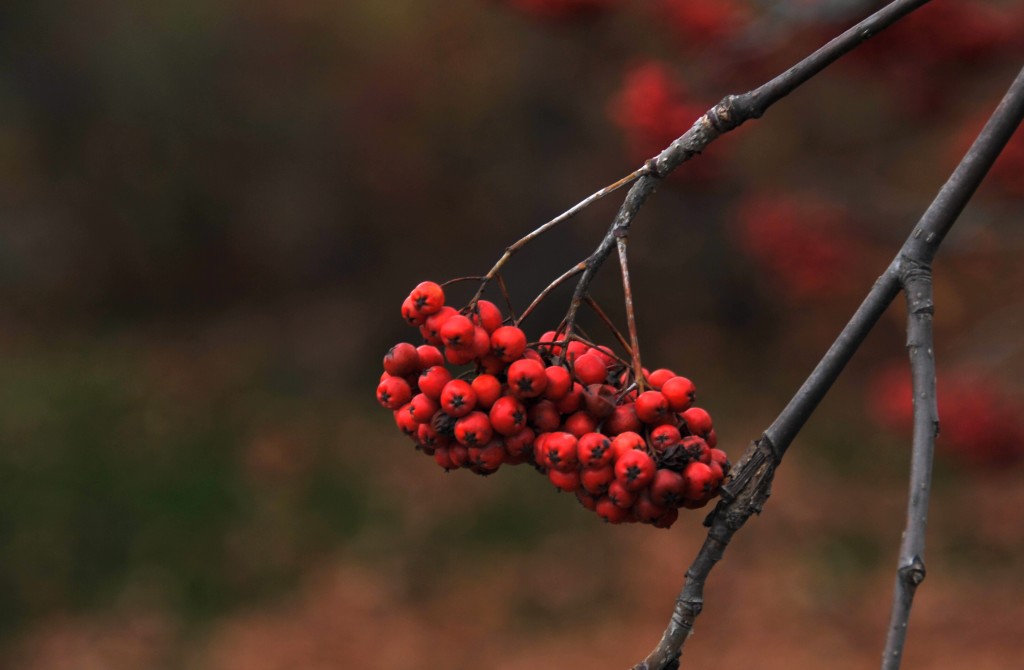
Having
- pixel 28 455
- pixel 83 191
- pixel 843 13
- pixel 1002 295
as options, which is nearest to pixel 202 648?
pixel 28 455

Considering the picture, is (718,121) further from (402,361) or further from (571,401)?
(402,361)

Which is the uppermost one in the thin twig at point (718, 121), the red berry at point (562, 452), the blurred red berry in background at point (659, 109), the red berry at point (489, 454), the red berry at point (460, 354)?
the blurred red berry in background at point (659, 109)

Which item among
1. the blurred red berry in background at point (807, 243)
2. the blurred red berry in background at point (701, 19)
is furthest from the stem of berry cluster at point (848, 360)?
the blurred red berry in background at point (807, 243)

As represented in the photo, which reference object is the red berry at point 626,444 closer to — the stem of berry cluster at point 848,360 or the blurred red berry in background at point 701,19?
the stem of berry cluster at point 848,360

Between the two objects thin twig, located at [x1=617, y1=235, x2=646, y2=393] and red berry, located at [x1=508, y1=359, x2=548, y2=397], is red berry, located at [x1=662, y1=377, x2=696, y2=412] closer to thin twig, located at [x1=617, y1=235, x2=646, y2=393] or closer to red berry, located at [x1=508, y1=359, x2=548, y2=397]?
thin twig, located at [x1=617, y1=235, x2=646, y2=393]

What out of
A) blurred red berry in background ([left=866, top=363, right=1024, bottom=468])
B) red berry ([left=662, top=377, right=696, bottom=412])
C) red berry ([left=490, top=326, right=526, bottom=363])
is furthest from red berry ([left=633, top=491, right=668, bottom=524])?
blurred red berry in background ([left=866, top=363, right=1024, bottom=468])

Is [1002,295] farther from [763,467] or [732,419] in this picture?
[763,467]
